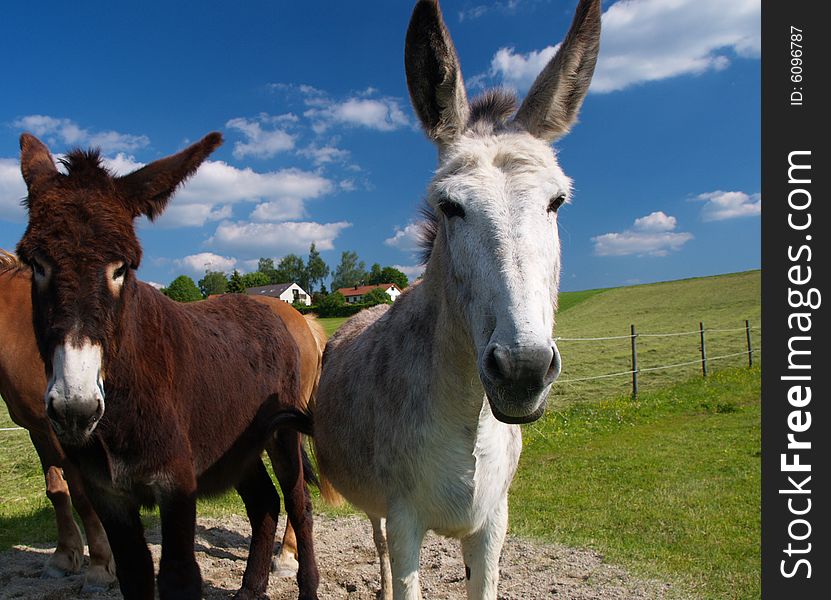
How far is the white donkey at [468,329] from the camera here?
191cm

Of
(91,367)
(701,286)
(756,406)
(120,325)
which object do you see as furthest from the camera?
(701,286)

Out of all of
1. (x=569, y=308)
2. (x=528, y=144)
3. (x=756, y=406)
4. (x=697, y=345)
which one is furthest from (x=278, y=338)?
(x=569, y=308)

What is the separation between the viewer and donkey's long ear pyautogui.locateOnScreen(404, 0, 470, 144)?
94.2 inches

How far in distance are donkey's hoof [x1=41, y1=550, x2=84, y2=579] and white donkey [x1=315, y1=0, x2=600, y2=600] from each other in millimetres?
3025

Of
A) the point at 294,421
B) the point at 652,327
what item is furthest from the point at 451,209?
the point at 652,327

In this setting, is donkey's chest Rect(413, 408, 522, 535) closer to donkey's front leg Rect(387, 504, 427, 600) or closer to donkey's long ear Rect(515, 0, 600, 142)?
donkey's front leg Rect(387, 504, 427, 600)

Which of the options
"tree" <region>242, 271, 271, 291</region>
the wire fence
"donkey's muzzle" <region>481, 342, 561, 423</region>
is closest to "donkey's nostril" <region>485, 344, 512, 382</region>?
"donkey's muzzle" <region>481, 342, 561, 423</region>

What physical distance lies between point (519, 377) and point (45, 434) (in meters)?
4.21

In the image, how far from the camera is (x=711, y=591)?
443 cm

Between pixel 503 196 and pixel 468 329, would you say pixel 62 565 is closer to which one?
pixel 468 329

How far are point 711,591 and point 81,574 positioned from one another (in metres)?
5.05

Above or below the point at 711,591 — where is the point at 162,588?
above

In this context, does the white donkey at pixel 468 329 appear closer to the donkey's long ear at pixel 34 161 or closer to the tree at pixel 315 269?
the donkey's long ear at pixel 34 161

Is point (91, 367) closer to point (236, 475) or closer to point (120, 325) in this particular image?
point (120, 325)
